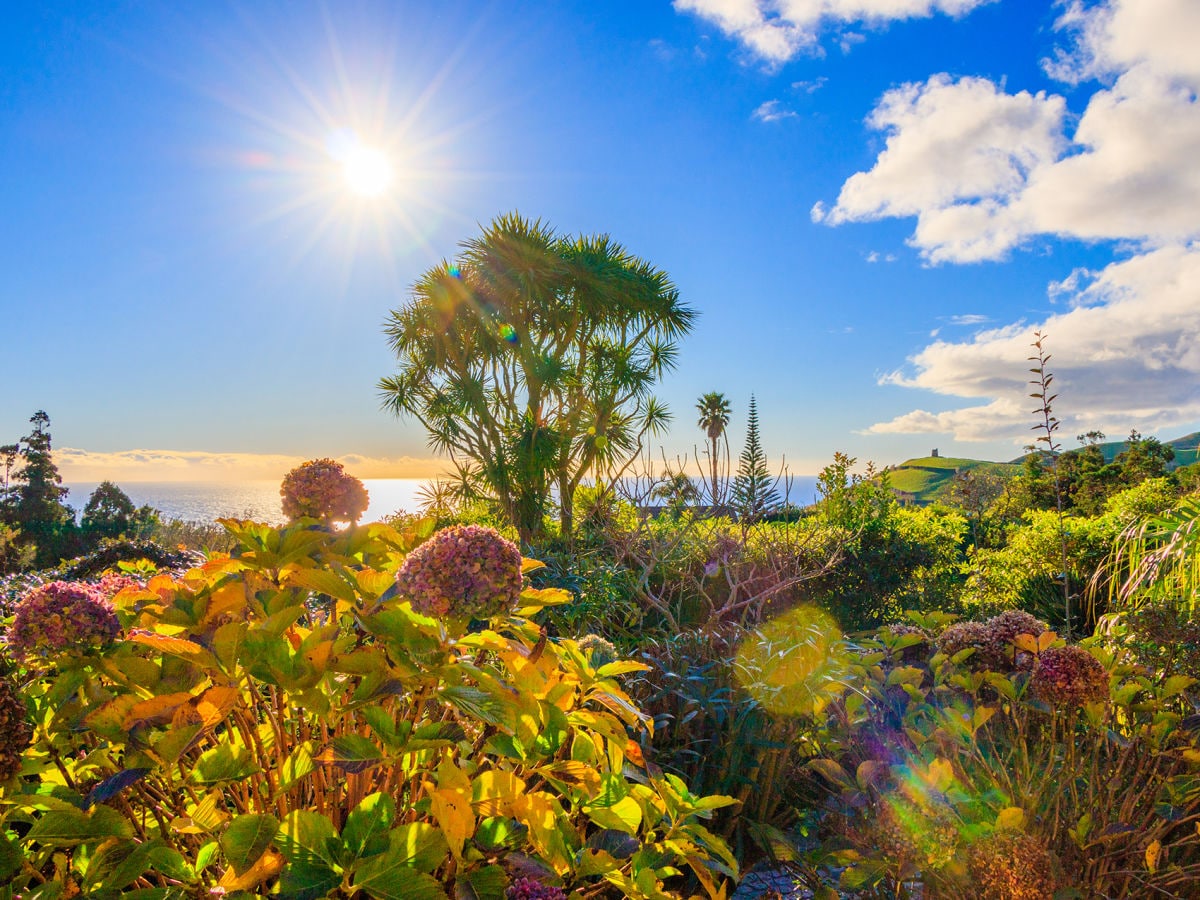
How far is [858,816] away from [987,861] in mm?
344

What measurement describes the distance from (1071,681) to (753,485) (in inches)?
114

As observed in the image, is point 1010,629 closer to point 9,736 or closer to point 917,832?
point 917,832

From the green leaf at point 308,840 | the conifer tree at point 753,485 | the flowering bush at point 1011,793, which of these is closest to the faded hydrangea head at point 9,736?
the green leaf at point 308,840

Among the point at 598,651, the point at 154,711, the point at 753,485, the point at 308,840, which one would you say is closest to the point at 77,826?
the point at 154,711

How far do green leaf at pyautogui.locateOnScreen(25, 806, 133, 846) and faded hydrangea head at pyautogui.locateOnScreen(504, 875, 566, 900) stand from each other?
533 mm

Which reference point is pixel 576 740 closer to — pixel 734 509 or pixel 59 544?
pixel 734 509

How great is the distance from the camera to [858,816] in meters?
1.45

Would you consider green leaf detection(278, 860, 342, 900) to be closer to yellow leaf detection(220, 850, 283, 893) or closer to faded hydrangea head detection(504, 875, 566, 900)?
yellow leaf detection(220, 850, 283, 893)

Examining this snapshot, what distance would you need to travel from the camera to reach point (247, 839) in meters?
0.79

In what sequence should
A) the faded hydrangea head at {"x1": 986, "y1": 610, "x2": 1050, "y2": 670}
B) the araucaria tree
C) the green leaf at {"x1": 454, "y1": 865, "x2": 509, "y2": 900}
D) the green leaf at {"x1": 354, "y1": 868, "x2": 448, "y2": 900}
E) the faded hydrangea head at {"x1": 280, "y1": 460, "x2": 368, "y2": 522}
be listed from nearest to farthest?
the green leaf at {"x1": 354, "y1": 868, "x2": 448, "y2": 900}, the green leaf at {"x1": 454, "y1": 865, "x2": 509, "y2": 900}, the faded hydrangea head at {"x1": 280, "y1": 460, "x2": 368, "y2": 522}, the faded hydrangea head at {"x1": 986, "y1": 610, "x2": 1050, "y2": 670}, the araucaria tree

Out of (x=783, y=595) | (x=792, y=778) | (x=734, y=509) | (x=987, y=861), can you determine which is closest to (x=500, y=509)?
(x=783, y=595)

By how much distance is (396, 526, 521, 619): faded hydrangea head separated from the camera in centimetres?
86

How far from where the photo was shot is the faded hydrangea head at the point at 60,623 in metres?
0.93

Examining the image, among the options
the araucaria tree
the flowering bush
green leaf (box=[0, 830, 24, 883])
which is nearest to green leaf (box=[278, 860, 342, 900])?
green leaf (box=[0, 830, 24, 883])
